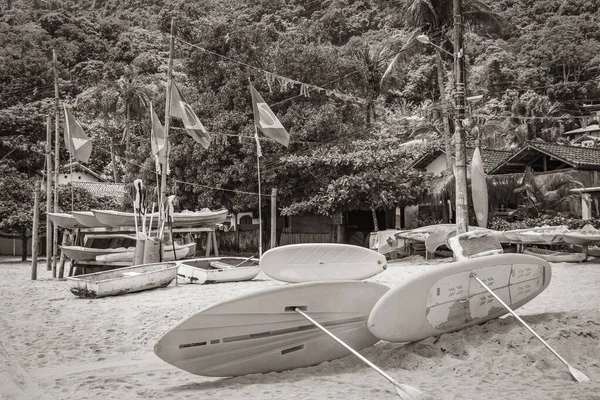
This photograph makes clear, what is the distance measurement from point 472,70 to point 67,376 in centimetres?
4198

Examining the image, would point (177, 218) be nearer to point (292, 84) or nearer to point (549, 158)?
point (292, 84)

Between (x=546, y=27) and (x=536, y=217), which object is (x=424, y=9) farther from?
(x=546, y=27)

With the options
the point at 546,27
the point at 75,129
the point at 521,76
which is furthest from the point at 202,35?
the point at 546,27

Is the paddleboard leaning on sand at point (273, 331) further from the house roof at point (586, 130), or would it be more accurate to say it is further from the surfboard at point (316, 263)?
the house roof at point (586, 130)

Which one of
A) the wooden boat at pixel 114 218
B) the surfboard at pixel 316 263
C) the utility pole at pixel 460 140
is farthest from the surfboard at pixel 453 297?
the wooden boat at pixel 114 218

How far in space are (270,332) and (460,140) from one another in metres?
7.01

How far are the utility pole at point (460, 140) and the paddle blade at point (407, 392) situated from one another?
646cm

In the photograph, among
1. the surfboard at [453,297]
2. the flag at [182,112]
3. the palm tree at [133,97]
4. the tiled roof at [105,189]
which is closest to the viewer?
the surfboard at [453,297]

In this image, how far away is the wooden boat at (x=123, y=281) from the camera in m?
12.5

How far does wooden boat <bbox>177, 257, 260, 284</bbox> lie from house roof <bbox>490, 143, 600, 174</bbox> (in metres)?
12.4

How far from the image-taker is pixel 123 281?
12750mm

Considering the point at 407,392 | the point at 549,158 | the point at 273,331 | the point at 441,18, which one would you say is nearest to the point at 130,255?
the point at 273,331

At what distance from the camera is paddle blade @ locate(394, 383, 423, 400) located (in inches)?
215

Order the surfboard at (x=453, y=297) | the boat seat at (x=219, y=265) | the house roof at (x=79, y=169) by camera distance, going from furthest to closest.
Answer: the house roof at (x=79, y=169)
the boat seat at (x=219, y=265)
the surfboard at (x=453, y=297)
